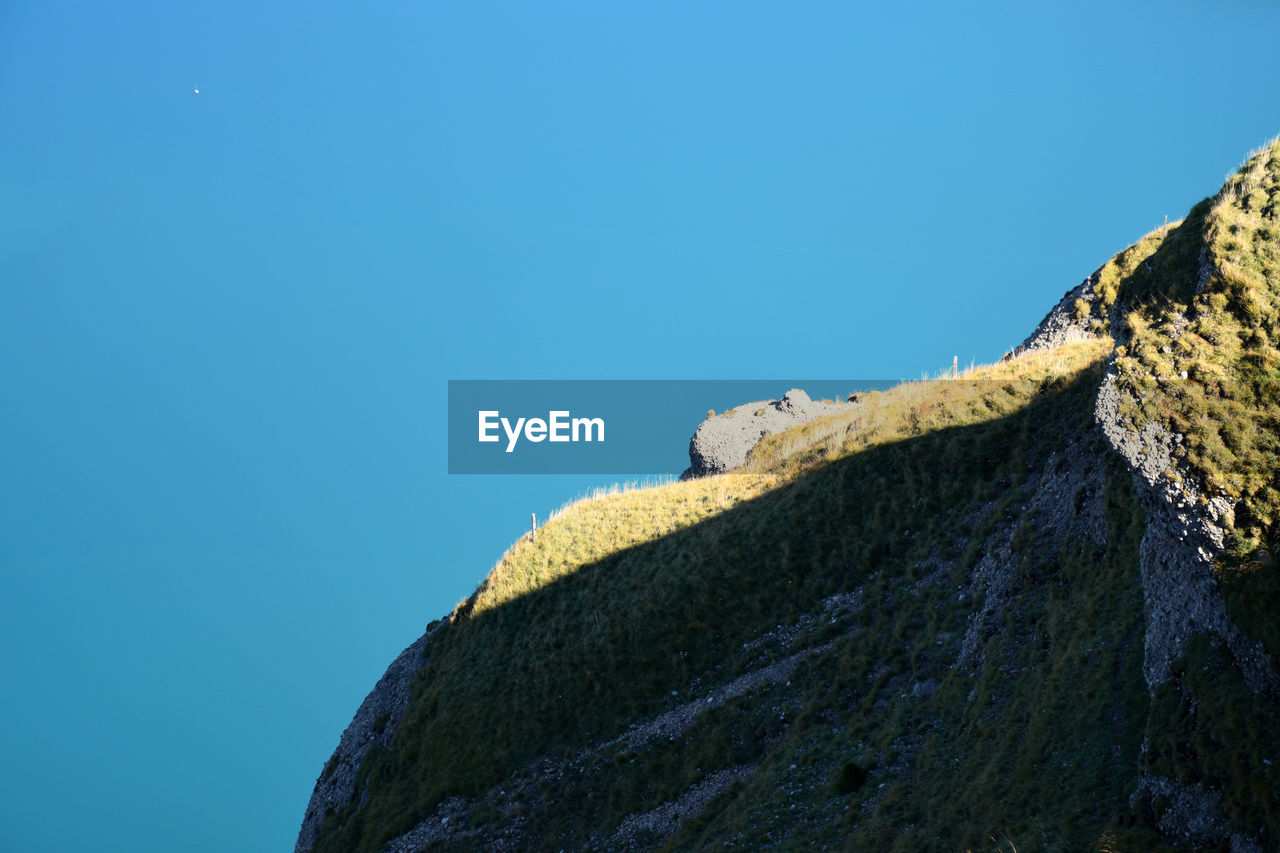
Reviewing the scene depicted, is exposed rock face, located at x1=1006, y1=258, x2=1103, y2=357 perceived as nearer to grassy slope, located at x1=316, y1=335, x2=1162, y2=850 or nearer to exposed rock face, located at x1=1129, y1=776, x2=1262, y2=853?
grassy slope, located at x1=316, y1=335, x2=1162, y2=850

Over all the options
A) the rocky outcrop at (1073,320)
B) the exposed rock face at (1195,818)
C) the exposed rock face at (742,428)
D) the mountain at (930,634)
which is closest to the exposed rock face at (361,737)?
the mountain at (930,634)

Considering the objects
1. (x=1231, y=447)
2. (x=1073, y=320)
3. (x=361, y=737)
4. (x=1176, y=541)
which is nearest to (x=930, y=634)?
(x=1176, y=541)

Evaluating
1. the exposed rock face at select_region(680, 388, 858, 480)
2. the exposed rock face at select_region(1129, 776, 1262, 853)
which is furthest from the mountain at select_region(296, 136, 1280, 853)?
the exposed rock face at select_region(680, 388, 858, 480)

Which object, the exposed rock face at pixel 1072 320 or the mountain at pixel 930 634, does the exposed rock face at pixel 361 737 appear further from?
the exposed rock face at pixel 1072 320

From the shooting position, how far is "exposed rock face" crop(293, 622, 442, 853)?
3619 cm

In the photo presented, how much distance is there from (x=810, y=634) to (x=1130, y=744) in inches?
543

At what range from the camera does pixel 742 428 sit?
58.7 meters

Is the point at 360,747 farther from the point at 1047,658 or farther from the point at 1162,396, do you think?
the point at 1162,396

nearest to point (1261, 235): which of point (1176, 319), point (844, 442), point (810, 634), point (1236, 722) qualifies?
point (1176, 319)

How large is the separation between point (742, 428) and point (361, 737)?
30.0 metres

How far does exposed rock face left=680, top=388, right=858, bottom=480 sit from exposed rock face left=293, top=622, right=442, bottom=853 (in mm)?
21228

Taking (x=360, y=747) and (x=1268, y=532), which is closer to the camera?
(x=1268, y=532)

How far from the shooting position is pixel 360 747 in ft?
123

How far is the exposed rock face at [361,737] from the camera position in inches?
1425
